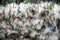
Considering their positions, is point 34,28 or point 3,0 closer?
point 34,28

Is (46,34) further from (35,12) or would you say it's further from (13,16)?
(13,16)

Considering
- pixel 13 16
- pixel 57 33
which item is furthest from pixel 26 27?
pixel 57 33

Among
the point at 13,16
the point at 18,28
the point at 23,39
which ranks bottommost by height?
the point at 23,39

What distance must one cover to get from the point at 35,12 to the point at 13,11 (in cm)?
94

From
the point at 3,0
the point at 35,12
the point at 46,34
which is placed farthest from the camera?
the point at 3,0

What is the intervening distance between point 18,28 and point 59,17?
1735 millimetres

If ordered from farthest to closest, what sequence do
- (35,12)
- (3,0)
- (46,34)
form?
(3,0) < (35,12) < (46,34)

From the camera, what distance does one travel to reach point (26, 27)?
22.0 feet

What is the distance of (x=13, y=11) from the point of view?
7.09 metres

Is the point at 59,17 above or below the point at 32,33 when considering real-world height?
above

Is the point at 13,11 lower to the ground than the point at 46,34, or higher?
higher

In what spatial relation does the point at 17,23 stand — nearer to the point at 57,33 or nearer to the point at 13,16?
the point at 13,16

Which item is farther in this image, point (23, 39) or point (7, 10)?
point (7, 10)

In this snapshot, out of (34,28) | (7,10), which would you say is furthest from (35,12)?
(7,10)
